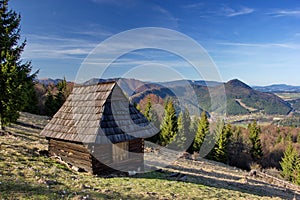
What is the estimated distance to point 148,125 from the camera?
13.0 metres

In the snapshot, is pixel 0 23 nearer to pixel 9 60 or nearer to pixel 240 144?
pixel 9 60

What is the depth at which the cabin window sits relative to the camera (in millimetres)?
11627

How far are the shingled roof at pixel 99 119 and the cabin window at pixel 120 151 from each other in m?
0.77

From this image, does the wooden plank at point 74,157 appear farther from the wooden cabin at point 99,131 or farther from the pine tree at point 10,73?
the pine tree at point 10,73

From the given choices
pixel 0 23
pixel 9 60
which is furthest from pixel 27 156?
pixel 0 23

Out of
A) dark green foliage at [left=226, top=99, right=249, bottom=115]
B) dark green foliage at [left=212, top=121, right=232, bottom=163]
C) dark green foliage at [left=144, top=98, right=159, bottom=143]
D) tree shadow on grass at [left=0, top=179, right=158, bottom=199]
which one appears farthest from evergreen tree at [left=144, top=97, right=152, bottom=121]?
dark green foliage at [left=226, top=99, right=249, bottom=115]

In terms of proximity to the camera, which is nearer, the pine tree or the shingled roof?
the shingled roof

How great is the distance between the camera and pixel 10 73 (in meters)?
14.4

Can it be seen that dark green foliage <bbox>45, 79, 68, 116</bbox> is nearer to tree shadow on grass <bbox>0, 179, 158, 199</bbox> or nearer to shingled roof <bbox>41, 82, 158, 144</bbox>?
shingled roof <bbox>41, 82, 158, 144</bbox>

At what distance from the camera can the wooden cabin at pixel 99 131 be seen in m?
11.0

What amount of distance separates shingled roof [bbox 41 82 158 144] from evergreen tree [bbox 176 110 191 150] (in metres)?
26.6

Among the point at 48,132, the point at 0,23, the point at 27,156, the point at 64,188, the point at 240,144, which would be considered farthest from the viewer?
the point at 240,144

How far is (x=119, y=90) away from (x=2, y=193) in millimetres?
7231

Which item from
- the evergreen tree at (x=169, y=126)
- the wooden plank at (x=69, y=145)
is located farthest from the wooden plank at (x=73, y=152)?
the evergreen tree at (x=169, y=126)
